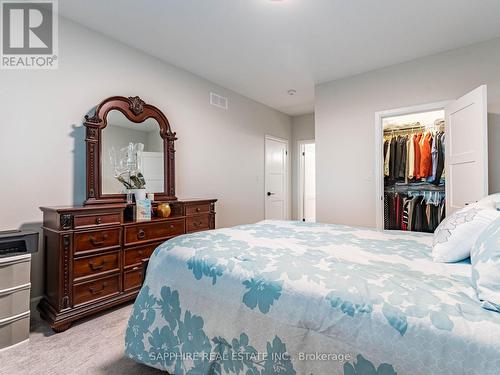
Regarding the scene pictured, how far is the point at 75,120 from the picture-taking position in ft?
8.12

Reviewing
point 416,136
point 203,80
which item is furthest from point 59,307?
point 416,136

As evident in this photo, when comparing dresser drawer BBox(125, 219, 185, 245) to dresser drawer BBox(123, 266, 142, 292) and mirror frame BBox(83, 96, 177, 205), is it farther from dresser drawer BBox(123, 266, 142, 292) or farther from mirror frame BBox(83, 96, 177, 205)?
mirror frame BBox(83, 96, 177, 205)

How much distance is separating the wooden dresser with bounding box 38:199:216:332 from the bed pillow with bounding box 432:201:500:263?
1.84 meters

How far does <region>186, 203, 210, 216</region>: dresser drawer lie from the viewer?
9.78 feet

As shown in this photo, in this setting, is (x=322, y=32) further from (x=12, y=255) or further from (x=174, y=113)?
(x=12, y=255)

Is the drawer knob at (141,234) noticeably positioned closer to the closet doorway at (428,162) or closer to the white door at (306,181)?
the closet doorway at (428,162)

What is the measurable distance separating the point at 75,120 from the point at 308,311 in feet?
8.64

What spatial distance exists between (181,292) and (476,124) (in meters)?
2.92

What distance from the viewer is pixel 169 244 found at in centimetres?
155

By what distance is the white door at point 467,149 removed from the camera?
7.75ft

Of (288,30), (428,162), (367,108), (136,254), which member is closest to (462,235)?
(288,30)

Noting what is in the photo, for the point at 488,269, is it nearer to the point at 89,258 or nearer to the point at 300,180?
the point at 89,258

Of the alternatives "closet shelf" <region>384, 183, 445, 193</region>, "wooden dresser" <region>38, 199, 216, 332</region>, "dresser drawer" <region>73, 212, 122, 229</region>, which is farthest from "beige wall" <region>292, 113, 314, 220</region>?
"dresser drawer" <region>73, 212, 122, 229</region>

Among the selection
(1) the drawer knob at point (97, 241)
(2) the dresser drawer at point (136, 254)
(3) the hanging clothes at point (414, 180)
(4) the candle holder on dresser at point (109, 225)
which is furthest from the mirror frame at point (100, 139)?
(3) the hanging clothes at point (414, 180)
